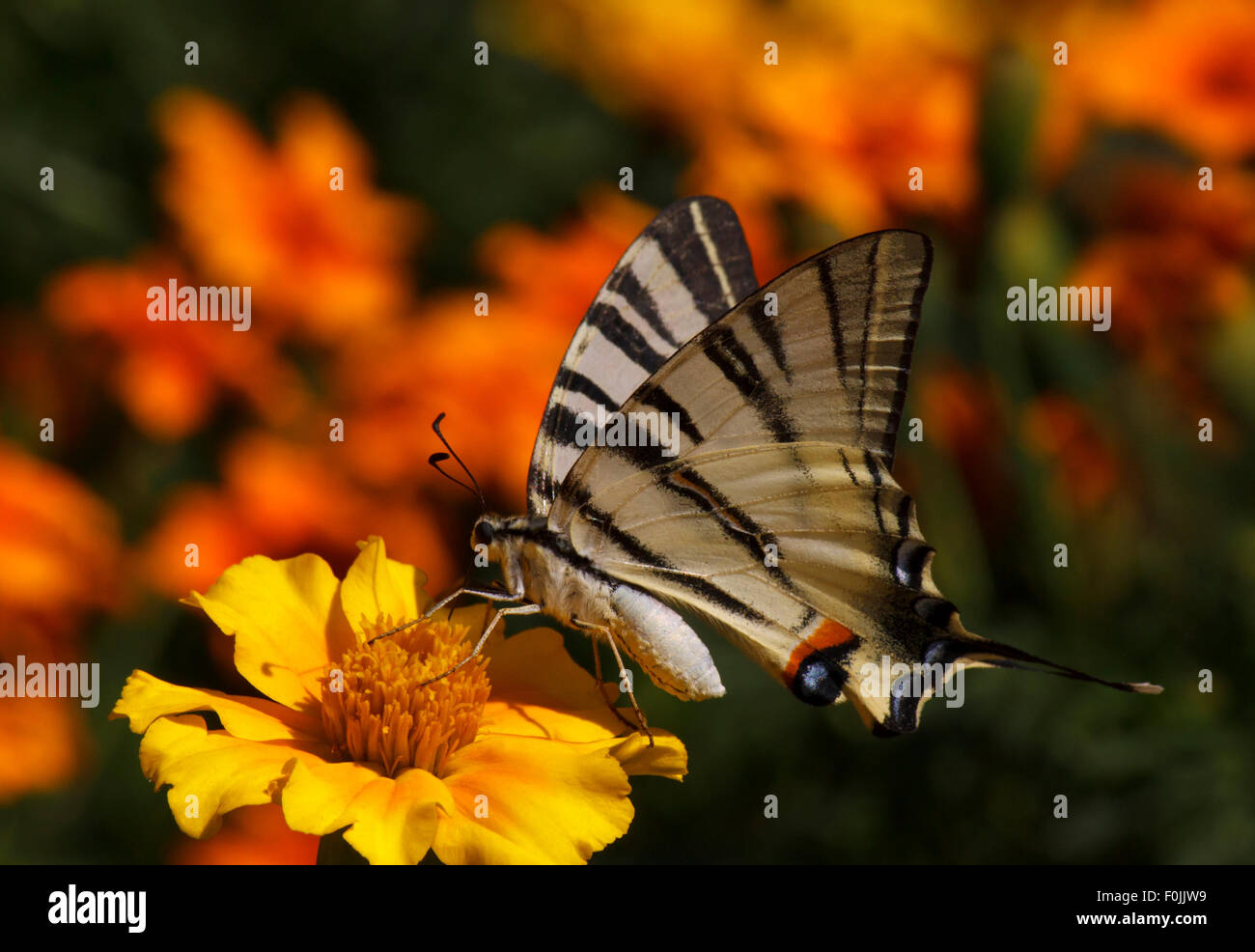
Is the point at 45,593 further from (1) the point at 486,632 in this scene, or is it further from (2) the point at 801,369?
Answer: (2) the point at 801,369

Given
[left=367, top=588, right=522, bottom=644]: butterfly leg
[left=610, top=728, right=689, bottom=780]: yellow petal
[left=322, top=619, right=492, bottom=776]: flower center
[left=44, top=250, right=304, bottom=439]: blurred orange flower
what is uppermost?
[left=44, top=250, right=304, bottom=439]: blurred orange flower

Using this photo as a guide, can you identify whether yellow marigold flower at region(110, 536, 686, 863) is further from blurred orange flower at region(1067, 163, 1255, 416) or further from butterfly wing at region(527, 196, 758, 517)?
blurred orange flower at region(1067, 163, 1255, 416)

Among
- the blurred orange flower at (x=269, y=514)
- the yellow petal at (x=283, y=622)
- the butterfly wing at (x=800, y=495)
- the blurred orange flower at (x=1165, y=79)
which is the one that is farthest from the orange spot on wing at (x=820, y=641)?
the blurred orange flower at (x=1165, y=79)

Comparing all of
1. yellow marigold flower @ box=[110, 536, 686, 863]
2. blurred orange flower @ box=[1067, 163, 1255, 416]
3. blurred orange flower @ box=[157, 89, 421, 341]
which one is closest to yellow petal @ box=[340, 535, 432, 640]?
yellow marigold flower @ box=[110, 536, 686, 863]

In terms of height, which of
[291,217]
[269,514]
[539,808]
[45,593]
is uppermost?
[291,217]

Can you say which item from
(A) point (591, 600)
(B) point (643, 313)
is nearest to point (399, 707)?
(A) point (591, 600)

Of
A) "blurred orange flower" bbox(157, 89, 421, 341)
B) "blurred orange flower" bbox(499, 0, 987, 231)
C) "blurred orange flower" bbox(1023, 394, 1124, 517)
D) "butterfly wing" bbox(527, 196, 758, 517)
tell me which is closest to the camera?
"butterfly wing" bbox(527, 196, 758, 517)
